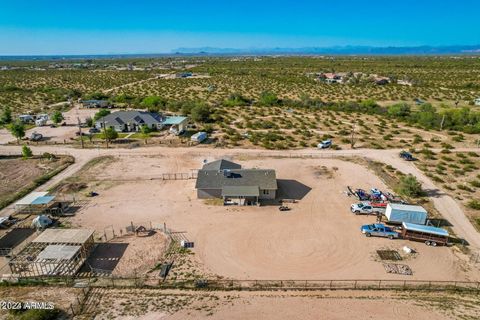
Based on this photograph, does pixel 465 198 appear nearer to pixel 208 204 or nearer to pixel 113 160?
pixel 208 204

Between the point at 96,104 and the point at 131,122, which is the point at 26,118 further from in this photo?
the point at 131,122

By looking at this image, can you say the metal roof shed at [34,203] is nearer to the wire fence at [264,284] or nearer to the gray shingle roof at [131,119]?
the wire fence at [264,284]

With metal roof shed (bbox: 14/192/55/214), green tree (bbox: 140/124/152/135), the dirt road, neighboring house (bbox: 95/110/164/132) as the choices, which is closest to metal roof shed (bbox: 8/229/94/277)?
metal roof shed (bbox: 14/192/55/214)

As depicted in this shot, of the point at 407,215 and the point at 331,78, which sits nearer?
the point at 407,215

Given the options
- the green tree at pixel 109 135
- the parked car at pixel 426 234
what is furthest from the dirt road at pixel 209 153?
the parked car at pixel 426 234

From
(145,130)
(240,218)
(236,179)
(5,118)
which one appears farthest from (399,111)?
(5,118)

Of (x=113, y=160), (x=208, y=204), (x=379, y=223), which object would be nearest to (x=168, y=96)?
(x=113, y=160)

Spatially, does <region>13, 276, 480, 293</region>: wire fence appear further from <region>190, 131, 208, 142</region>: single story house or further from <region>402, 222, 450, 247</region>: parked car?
<region>190, 131, 208, 142</region>: single story house
